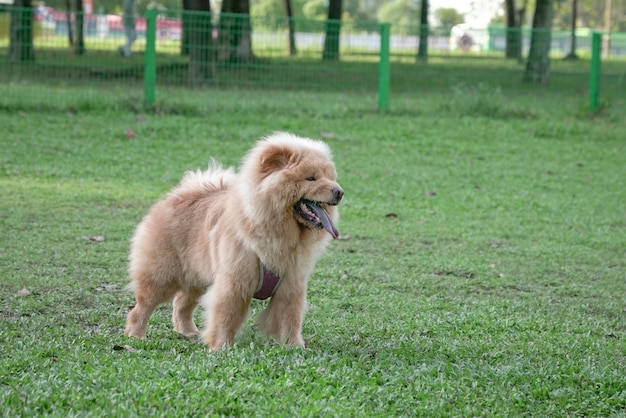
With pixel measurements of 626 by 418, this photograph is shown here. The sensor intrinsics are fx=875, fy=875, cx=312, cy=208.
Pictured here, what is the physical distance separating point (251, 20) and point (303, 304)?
10.4 meters

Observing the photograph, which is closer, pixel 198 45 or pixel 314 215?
pixel 314 215

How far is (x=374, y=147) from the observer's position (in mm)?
14023

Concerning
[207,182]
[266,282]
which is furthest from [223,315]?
[207,182]

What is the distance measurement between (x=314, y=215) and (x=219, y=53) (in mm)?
10171

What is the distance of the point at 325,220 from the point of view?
17.0 feet

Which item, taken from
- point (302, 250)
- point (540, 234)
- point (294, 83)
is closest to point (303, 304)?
point (302, 250)

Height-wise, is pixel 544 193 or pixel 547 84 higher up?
pixel 547 84

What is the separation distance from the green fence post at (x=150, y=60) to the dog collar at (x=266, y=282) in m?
9.97

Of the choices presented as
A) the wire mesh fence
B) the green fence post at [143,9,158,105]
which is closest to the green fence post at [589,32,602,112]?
the wire mesh fence

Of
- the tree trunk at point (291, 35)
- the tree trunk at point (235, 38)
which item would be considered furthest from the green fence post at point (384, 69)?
the tree trunk at point (235, 38)

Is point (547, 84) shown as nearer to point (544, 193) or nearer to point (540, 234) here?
point (544, 193)

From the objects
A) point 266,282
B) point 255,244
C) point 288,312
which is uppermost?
point 255,244

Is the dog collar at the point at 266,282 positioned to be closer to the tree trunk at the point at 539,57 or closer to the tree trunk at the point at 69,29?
the tree trunk at the point at 69,29

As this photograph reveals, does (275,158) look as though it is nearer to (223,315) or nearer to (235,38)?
(223,315)
